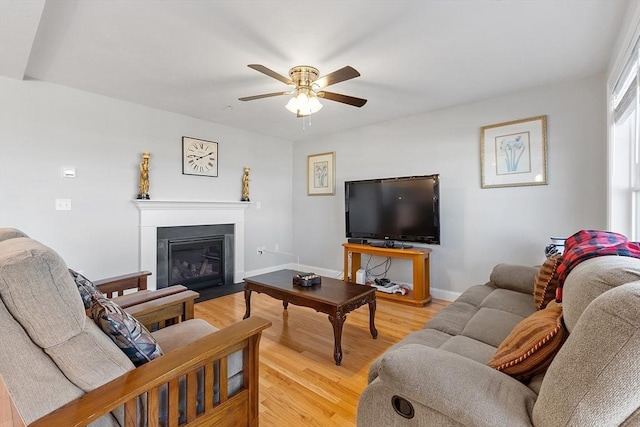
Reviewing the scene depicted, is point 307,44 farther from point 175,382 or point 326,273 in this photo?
point 326,273

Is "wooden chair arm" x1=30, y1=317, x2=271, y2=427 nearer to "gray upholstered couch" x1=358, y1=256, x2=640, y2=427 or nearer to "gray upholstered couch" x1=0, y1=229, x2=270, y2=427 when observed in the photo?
"gray upholstered couch" x1=0, y1=229, x2=270, y2=427

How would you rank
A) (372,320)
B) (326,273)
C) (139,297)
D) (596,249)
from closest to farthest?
(596,249) < (139,297) < (372,320) < (326,273)

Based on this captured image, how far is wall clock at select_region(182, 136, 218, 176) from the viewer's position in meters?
3.95

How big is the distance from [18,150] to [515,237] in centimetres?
506

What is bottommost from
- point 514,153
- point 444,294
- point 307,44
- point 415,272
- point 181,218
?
point 444,294

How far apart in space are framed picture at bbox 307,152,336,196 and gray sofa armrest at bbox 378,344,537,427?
381 centimetres

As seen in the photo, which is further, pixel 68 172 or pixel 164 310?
pixel 68 172

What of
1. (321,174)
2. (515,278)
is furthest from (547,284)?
(321,174)

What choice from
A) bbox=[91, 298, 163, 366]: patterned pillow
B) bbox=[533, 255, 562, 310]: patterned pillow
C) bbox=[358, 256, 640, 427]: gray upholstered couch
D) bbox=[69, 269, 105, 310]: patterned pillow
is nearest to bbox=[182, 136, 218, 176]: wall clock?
bbox=[69, 269, 105, 310]: patterned pillow

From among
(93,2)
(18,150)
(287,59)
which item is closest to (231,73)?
(287,59)

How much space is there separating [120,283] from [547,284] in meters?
2.97

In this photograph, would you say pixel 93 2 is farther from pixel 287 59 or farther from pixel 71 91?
pixel 71 91

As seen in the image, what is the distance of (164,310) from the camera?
6.18ft

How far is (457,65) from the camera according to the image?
8.29 feet
